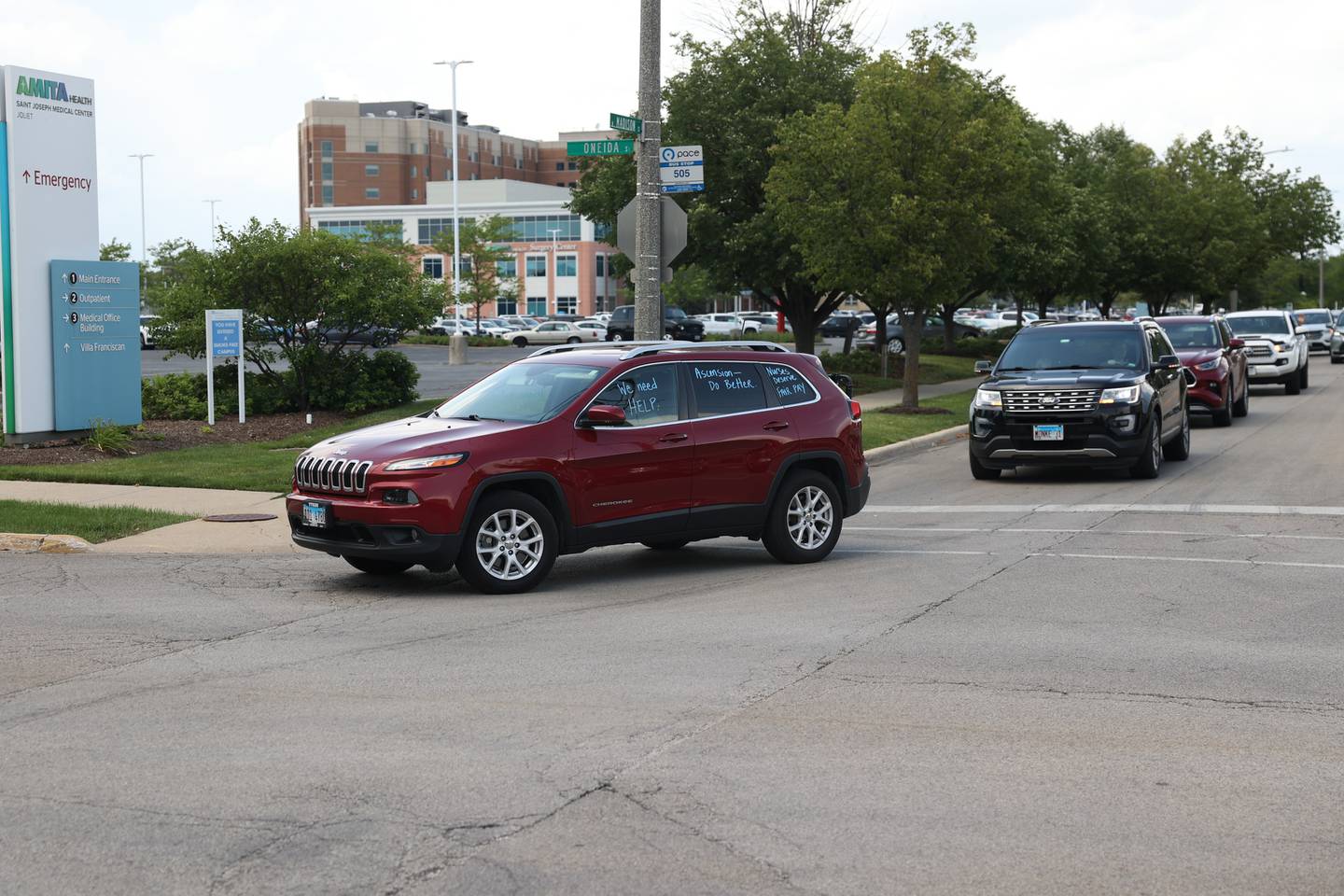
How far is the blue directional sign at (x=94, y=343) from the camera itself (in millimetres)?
18859

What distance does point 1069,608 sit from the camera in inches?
373

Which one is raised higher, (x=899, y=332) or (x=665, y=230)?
(x=665, y=230)

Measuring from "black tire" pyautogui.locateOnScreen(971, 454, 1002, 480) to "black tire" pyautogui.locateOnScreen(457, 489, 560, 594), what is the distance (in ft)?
28.4

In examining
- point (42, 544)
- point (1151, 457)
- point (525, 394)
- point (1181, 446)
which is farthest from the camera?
point (1181, 446)

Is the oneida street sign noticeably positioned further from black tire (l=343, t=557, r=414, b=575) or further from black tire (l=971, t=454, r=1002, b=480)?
black tire (l=343, t=557, r=414, b=575)

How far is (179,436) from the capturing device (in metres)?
20.1

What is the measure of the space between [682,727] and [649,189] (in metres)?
11.4

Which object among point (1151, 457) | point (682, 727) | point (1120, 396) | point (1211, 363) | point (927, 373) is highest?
point (1211, 363)

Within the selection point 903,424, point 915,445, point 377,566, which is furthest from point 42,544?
point 903,424

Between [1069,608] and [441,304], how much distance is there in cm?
1574

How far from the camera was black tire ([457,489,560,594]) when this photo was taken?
9984 mm

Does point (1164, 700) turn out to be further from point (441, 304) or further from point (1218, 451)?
point (441, 304)

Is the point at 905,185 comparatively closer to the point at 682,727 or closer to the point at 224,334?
the point at 224,334

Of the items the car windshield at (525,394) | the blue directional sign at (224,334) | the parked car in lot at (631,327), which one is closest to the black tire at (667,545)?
the car windshield at (525,394)
